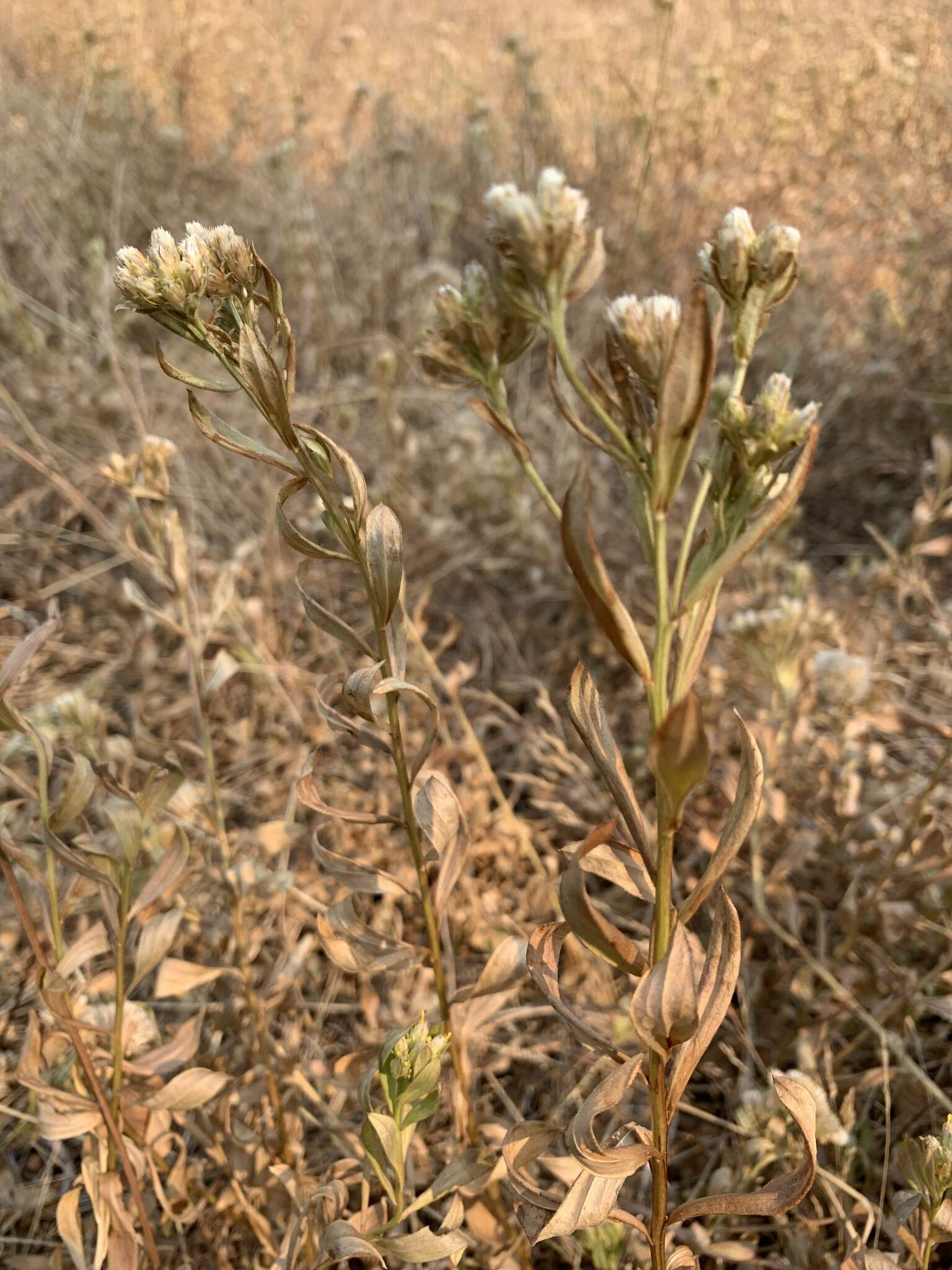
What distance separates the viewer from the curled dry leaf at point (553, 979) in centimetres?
63

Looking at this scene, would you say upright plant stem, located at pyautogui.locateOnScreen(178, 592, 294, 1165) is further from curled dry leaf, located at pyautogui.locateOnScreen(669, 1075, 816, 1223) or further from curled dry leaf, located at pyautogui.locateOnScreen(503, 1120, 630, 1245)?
curled dry leaf, located at pyautogui.locateOnScreen(669, 1075, 816, 1223)

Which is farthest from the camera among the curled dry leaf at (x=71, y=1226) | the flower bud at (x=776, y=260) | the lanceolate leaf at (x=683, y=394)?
the curled dry leaf at (x=71, y=1226)

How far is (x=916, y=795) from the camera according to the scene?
1.71 m

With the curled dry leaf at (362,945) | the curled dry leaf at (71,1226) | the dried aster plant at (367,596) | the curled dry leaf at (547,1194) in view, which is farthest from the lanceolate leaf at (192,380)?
the curled dry leaf at (71,1226)

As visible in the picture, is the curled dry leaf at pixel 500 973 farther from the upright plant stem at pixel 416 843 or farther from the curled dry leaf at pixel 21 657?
the curled dry leaf at pixel 21 657

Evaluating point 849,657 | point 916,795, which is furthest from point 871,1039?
point 849,657

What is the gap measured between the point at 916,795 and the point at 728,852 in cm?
130

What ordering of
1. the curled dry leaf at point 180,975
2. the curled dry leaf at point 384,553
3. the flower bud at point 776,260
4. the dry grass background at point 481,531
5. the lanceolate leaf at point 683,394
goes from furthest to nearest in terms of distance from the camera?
the dry grass background at point 481,531 → the curled dry leaf at point 180,975 → the curled dry leaf at point 384,553 → the flower bud at point 776,260 → the lanceolate leaf at point 683,394

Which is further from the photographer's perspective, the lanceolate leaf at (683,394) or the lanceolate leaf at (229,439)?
the lanceolate leaf at (229,439)

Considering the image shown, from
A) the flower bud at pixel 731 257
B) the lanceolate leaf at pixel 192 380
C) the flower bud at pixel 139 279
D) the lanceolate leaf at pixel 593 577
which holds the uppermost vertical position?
the flower bud at pixel 731 257

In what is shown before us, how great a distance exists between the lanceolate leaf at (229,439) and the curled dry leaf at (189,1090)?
2.11ft

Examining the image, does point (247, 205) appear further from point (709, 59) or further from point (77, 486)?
point (709, 59)

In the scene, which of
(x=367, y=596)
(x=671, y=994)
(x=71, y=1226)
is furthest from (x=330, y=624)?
(x=71, y=1226)

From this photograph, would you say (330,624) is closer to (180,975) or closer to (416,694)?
(416,694)
